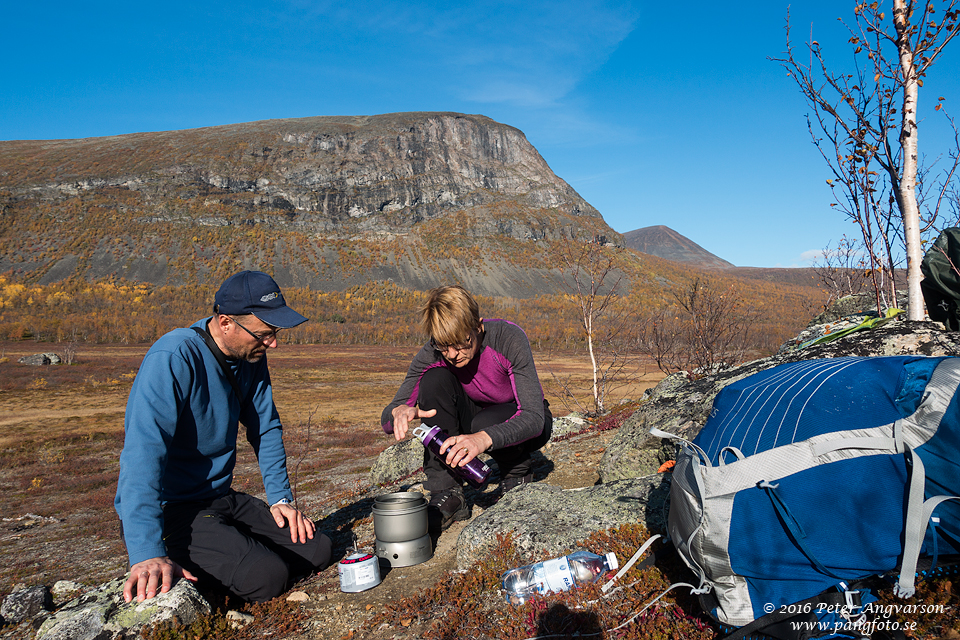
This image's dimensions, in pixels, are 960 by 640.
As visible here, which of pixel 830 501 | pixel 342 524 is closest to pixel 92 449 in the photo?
pixel 342 524

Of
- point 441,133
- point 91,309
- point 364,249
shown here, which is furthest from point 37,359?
point 441,133

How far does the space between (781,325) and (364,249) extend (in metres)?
78.0

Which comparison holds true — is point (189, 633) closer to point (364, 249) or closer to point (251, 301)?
point (251, 301)

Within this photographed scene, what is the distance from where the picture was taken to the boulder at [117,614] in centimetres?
Result: 262

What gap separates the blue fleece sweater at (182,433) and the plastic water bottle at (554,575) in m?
1.65

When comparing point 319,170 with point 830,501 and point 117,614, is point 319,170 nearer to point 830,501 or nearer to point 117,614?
point 117,614

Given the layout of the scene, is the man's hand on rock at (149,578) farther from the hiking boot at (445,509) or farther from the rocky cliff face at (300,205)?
the rocky cliff face at (300,205)

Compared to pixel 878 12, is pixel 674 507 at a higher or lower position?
lower

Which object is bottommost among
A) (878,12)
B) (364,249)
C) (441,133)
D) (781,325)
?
(781,325)

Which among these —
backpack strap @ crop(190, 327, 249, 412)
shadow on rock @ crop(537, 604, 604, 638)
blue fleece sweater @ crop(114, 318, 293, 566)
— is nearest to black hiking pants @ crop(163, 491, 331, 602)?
blue fleece sweater @ crop(114, 318, 293, 566)

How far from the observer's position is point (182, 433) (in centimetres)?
314

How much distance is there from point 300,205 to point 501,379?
137 metres

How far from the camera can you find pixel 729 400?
107 inches

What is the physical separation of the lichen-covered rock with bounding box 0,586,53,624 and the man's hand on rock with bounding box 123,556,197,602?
1.40 m
